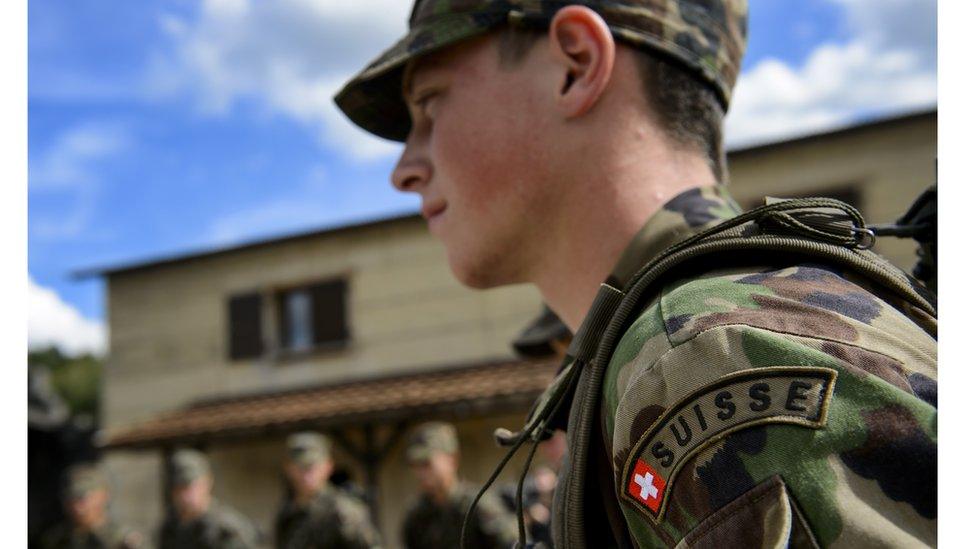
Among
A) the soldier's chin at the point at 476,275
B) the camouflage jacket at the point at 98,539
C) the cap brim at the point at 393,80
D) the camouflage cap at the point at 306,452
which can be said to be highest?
the cap brim at the point at 393,80

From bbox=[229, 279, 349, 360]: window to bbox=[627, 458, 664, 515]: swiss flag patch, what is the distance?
15.1 metres

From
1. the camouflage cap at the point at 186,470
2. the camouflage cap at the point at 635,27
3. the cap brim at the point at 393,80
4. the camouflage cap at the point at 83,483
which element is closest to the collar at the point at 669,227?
the camouflage cap at the point at 635,27

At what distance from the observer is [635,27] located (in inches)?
59.9

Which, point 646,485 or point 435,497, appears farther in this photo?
point 435,497

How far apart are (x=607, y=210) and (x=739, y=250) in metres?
0.32

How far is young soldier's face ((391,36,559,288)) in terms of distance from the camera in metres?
1.53

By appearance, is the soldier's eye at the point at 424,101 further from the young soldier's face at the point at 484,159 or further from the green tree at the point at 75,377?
the green tree at the point at 75,377

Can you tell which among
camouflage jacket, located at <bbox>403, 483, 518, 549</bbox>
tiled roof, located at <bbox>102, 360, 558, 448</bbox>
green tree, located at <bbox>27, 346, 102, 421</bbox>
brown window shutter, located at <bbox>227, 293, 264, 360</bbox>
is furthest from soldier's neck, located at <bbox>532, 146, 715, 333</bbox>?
green tree, located at <bbox>27, 346, 102, 421</bbox>

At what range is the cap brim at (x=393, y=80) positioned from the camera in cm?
157

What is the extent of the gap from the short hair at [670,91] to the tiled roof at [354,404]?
11185 mm

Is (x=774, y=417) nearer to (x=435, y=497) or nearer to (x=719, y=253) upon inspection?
(x=719, y=253)

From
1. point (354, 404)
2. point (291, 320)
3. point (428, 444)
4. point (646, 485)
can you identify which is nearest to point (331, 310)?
point (291, 320)

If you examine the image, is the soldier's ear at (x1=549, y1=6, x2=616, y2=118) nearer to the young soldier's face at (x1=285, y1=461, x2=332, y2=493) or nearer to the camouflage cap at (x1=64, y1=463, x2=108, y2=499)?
the young soldier's face at (x1=285, y1=461, x2=332, y2=493)
